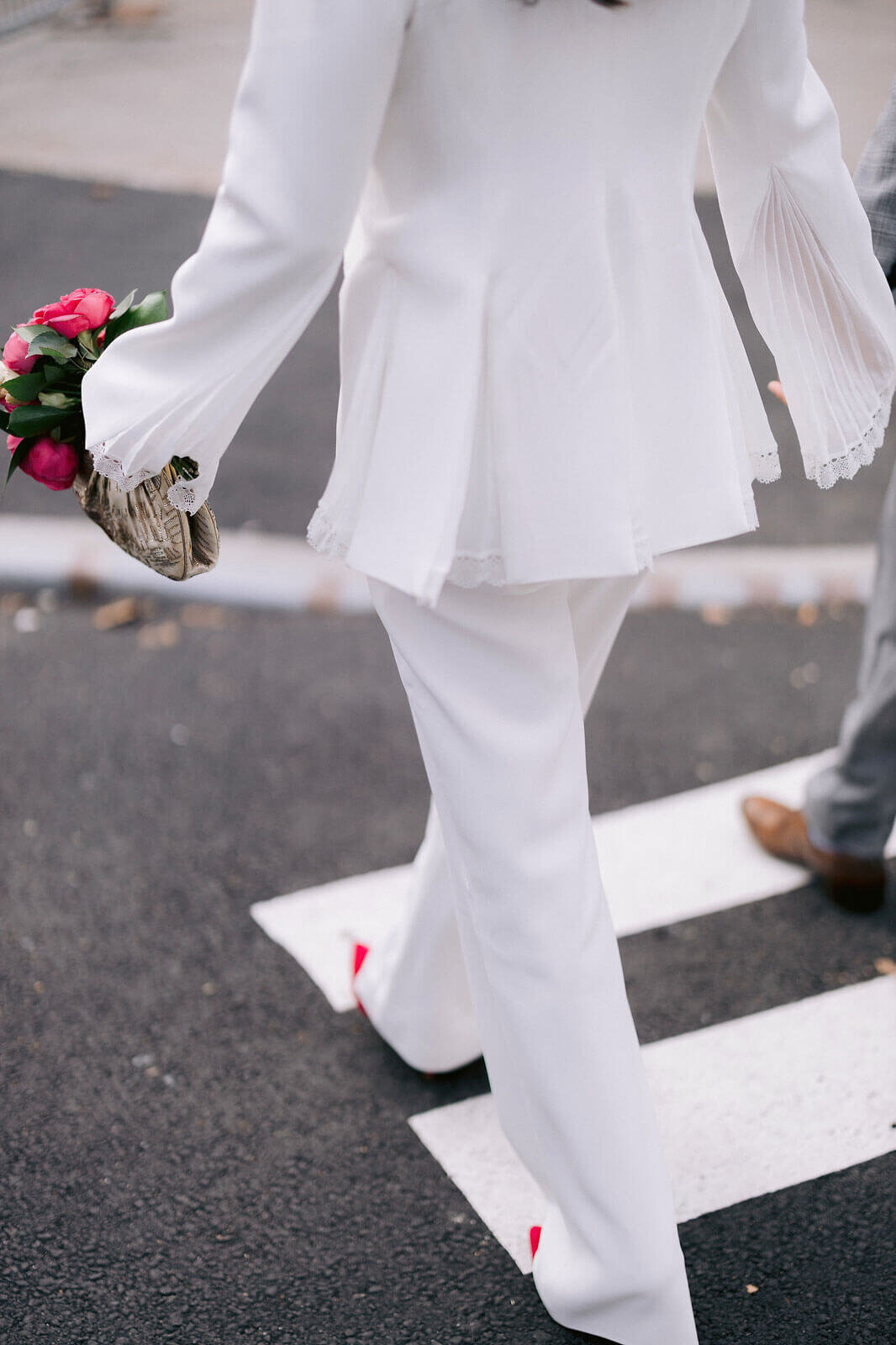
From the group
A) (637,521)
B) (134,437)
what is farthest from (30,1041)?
(637,521)

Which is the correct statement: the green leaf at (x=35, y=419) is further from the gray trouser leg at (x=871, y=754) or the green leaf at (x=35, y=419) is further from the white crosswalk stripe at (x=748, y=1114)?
the gray trouser leg at (x=871, y=754)

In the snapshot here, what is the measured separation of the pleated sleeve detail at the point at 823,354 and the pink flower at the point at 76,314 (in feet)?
3.20

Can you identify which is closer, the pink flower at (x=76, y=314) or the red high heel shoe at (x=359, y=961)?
the pink flower at (x=76, y=314)

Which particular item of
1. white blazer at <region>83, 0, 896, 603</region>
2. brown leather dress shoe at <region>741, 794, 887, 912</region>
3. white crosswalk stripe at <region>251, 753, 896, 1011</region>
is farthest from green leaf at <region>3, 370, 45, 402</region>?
brown leather dress shoe at <region>741, 794, 887, 912</region>

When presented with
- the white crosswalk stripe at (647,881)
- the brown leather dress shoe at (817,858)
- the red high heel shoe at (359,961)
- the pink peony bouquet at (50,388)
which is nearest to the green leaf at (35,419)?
the pink peony bouquet at (50,388)

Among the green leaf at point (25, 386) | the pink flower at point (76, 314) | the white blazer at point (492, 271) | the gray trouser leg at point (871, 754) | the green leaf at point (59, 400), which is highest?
the white blazer at point (492, 271)

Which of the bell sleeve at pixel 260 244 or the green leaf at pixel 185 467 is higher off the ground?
the bell sleeve at pixel 260 244

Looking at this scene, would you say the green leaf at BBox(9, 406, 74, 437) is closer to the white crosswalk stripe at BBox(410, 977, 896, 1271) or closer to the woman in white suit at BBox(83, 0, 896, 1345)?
the woman in white suit at BBox(83, 0, 896, 1345)

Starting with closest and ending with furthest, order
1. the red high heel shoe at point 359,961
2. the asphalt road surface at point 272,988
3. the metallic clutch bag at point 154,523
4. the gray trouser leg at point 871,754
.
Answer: the metallic clutch bag at point 154,523 < the asphalt road surface at point 272,988 < the red high heel shoe at point 359,961 < the gray trouser leg at point 871,754

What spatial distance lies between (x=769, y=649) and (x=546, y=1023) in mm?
2681

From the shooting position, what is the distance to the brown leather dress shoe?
3.19m

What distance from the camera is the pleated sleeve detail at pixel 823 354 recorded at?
6.70ft

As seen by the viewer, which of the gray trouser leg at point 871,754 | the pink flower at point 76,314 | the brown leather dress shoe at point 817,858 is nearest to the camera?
the pink flower at point 76,314

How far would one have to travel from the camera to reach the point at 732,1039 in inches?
113
